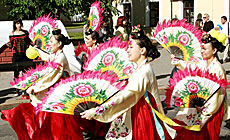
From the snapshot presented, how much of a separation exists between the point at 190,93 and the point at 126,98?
1.21m

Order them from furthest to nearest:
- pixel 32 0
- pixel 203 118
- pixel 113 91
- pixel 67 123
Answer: pixel 32 0 → pixel 67 123 → pixel 203 118 → pixel 113 91

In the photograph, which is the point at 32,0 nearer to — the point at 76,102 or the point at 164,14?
the point at 164,14

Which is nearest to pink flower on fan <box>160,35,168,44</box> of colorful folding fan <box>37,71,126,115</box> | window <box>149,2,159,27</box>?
colorful folding fan <box>37,71,126,115</box>

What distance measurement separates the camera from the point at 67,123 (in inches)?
194

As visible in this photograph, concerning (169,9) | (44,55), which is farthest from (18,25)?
(169,9)

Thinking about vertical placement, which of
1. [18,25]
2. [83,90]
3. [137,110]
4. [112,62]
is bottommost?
[137,110]

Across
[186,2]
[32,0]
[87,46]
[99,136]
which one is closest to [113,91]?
[99,136]

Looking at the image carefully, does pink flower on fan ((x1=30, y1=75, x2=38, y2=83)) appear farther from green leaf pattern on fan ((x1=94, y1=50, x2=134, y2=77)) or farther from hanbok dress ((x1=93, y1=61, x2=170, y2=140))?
hanbok dress ((x1=93, y1=61, x2=170, y2=140))

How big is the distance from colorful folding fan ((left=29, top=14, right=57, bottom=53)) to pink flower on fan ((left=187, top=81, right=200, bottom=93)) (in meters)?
2.58

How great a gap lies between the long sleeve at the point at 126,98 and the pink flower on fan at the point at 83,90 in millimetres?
216

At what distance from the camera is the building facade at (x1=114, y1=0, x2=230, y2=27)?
18.6m

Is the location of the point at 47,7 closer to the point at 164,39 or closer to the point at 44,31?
the point at 44,31

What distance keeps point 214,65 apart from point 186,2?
16928 mm

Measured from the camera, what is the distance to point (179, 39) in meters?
5.84
